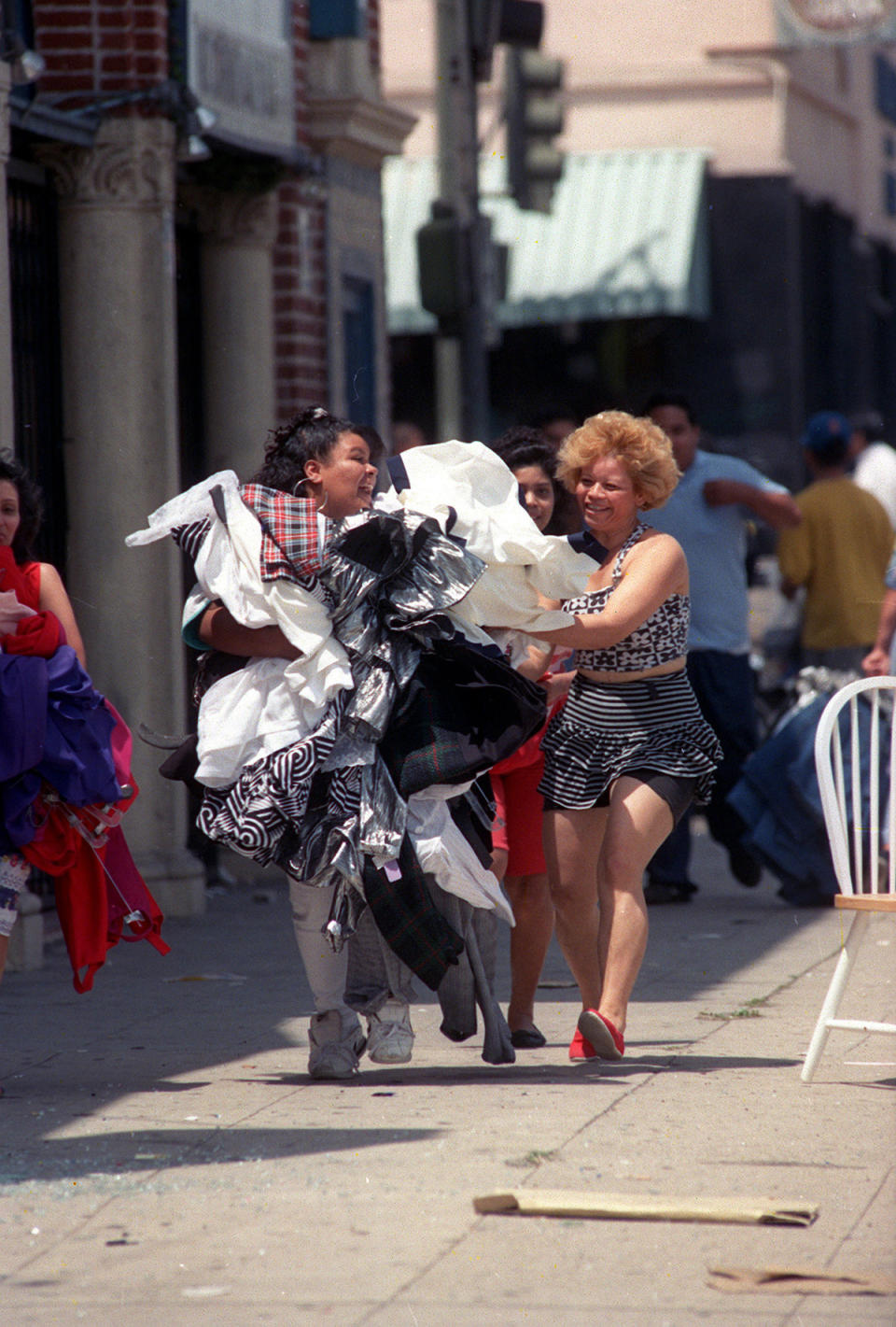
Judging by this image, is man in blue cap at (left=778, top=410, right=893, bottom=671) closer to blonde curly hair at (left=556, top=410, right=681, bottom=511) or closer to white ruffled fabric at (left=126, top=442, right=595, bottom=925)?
blonde curly hair at (left=556, top=410, right=681, bottom=511)

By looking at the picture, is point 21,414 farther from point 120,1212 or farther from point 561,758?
point 120,1212

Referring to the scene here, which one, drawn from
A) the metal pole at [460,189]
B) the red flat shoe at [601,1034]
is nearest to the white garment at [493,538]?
the red flat shoe at [601,1034]

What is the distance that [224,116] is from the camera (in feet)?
31.0

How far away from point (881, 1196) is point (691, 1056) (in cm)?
160

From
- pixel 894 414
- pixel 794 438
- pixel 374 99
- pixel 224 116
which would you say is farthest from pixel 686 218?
pixel 224 116

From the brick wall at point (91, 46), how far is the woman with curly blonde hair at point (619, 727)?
3.54m

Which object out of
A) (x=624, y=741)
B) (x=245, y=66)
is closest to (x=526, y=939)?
(x=624, y=741)

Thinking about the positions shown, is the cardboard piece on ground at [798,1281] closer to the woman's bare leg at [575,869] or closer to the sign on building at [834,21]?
the woman's bare leg at [575,869]

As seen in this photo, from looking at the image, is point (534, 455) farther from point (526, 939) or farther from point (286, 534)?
point (526, 939)

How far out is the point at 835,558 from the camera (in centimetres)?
1014

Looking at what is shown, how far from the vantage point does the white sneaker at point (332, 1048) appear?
5.75 meters

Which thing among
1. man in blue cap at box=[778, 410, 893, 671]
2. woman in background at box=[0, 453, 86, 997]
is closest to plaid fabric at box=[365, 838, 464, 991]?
woman in background at box=[0, 453, 86, 997]

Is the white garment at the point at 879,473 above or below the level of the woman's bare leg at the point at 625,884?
above

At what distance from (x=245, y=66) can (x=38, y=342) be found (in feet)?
5.89
